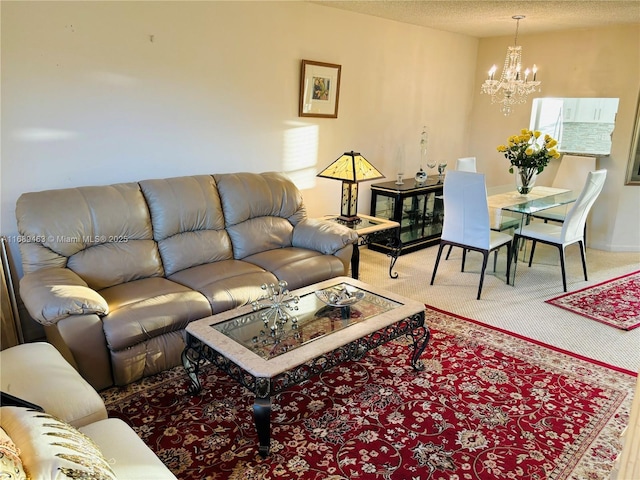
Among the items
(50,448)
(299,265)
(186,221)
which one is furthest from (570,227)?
(50,448)

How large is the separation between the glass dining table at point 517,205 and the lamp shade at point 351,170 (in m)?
1.18

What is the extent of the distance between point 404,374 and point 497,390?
0.52 meters

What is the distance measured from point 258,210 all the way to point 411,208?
2.16 m

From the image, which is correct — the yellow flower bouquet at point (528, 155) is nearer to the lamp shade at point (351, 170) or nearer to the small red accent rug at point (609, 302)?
the small red accent rug at point (609, 302)

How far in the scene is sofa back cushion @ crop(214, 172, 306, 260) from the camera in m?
3.59

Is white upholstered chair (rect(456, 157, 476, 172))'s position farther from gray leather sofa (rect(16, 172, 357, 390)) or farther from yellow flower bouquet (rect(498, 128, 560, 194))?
gray leather sofa (rect(16, 172, 357, 390))

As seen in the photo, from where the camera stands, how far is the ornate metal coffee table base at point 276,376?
6.70ft

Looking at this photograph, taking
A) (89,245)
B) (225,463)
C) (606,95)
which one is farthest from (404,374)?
(606,95)

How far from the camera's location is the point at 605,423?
2.40 meters

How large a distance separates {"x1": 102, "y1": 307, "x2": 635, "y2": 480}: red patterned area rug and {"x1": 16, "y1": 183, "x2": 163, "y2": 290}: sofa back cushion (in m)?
0.75

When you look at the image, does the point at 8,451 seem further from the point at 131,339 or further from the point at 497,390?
the point at 497,390

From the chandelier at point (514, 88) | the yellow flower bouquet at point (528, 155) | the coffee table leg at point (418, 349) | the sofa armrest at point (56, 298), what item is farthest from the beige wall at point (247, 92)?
the coffee table leg at point (418, 349)

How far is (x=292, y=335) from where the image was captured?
2.40m

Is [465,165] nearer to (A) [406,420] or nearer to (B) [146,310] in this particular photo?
(A) [406,420]
